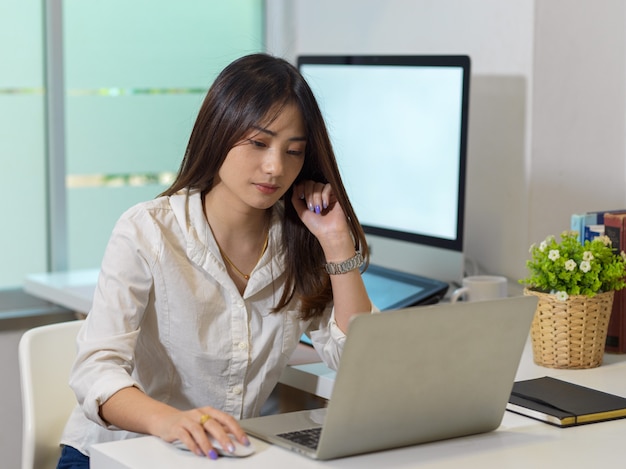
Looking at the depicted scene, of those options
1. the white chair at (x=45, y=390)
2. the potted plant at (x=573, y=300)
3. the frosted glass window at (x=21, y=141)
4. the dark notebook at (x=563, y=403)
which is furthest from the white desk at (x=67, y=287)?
the dark notebook at (x=563, y=403)

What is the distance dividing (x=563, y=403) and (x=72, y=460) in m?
0.78

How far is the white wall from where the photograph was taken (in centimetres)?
224

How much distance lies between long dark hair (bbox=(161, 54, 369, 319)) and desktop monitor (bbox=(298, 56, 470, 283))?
1.64 feet

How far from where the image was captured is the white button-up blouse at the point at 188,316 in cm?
156

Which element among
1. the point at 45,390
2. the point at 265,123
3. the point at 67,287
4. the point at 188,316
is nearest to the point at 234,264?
the point at 188,316

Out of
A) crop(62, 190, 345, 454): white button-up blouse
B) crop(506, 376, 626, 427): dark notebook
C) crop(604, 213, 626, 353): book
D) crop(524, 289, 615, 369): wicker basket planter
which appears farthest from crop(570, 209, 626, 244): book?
crop(62, 190, 345, 454): white button-up blouse

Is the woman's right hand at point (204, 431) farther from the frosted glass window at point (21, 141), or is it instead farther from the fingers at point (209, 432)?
the frosted glass window at point (21, 141)

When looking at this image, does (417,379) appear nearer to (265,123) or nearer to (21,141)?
(265,123)

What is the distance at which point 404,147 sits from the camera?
7.55ft

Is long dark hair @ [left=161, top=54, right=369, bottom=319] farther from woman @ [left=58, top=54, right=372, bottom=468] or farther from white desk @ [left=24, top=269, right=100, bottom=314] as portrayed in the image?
white desk @ [left=24, top=269, right=100, bottom=314]

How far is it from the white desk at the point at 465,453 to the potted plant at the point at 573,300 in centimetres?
36

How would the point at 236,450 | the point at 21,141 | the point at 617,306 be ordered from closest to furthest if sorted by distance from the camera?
the point at 236,450 → the point at 617,306 → the point at 21,141

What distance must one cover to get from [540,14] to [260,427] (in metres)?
1.28

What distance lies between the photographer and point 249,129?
5.15ft
